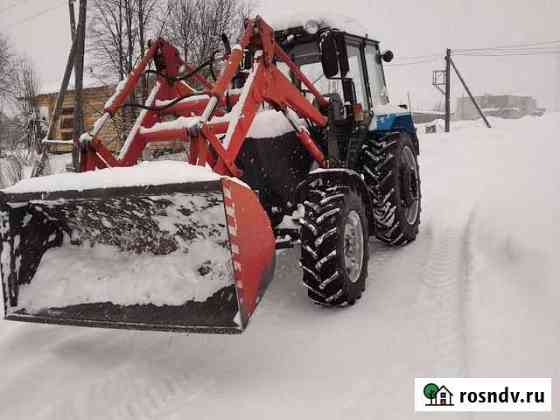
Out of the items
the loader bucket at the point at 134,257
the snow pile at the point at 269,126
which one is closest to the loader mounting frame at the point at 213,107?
the snow pile at the point at 269,126

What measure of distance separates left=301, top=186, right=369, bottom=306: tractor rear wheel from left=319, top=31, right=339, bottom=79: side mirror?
3.04 ft

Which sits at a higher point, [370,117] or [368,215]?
[370,117]

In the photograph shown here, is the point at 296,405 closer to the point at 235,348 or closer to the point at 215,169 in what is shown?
the point at 235,348

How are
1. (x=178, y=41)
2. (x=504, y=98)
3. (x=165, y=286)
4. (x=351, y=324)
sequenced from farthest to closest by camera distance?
(x=504, y=98) < (x=178, y=41) < (x=351, y=324) < (x=165, y=286)

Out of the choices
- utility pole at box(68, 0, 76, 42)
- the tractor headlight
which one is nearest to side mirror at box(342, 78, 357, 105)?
the tractor headlight

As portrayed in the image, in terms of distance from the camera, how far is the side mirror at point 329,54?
3.51 meters

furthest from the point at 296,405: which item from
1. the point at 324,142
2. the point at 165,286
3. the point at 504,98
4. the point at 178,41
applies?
the point at 504,98

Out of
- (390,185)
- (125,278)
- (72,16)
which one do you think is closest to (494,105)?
(72,16)

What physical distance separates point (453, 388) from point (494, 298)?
1134 millimetres

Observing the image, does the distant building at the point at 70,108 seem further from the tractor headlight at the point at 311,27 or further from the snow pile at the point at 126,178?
the snow pile at the point at 126,178

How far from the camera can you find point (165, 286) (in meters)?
2.86

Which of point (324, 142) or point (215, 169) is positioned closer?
point (215, 169)

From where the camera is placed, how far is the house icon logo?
230 centimetres

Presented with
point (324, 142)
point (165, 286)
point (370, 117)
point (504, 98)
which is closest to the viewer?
point (165, 286)
